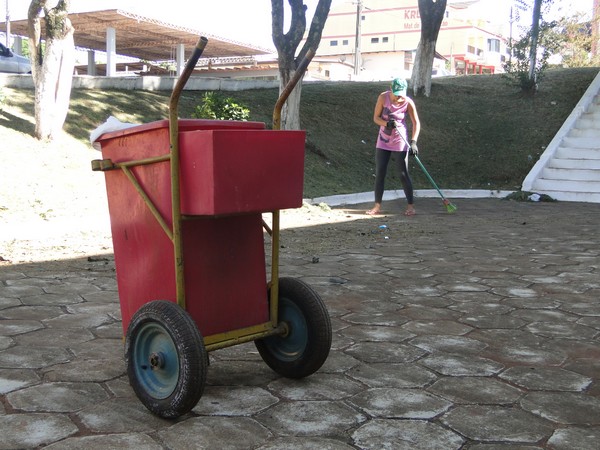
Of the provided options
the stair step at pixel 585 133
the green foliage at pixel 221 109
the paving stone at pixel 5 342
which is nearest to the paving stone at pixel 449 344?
the paving stone at pixel 5 342

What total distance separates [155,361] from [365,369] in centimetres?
110

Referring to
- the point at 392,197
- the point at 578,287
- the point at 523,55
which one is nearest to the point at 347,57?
the point at 523,55

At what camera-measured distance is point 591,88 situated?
17.0 m

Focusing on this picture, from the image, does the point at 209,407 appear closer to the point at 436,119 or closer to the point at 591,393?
the point at 591,393

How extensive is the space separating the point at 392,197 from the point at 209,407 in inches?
383

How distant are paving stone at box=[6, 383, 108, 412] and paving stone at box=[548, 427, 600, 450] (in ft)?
6.14

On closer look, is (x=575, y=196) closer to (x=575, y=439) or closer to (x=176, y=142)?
(x=575, y=439)

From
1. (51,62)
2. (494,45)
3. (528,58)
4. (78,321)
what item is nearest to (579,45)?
(528,58)

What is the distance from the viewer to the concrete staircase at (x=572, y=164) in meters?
12.8

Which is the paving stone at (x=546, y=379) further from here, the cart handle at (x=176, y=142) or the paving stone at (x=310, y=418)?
the cart handle at (x=176, y=142)

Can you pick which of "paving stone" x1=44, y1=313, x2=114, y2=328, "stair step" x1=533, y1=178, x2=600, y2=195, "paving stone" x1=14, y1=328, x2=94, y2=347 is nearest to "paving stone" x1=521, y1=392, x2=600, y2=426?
"paving stone" x1=14, y1=328, x2=94, y2=347

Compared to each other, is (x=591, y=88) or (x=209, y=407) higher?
(x=591, y=88)

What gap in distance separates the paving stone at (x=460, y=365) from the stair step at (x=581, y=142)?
1194 cm

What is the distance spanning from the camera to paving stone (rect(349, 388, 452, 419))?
9.50 feet
